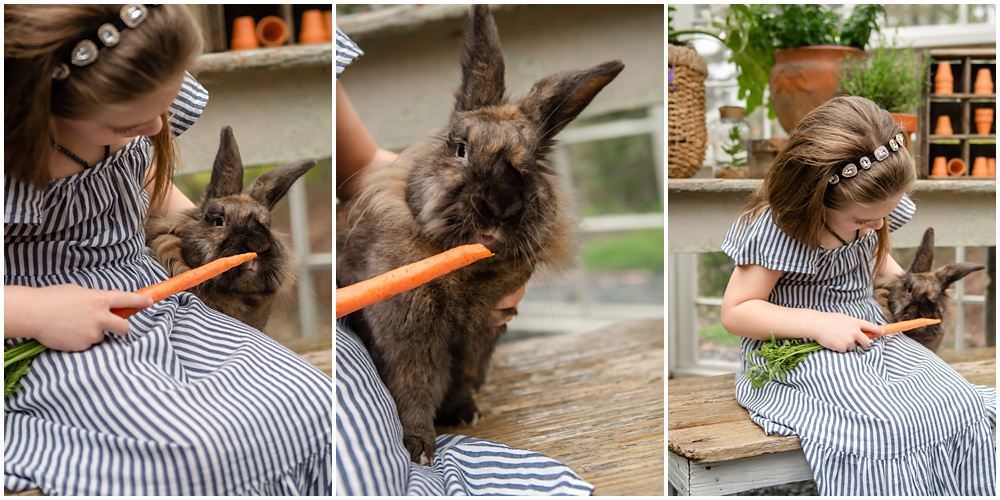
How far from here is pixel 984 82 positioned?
236cm

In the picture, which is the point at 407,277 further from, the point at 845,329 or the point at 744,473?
the point at 845,329

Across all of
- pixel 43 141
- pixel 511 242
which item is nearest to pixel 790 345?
pixel 511 242

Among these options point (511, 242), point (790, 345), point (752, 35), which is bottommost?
point (790, 345)

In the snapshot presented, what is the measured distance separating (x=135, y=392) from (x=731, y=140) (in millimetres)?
1970

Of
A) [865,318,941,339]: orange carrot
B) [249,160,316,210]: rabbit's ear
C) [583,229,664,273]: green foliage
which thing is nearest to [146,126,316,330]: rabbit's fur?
[249,160,316,210]: rabbit's ear

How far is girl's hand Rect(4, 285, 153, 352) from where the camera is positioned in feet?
3.81

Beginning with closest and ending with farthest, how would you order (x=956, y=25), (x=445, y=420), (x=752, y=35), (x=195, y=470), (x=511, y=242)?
1. (x=195, y=470)
2. (x=511, y=242)
3. (x=445, y=420)
4. (x=752, y=35)
5. (x=956, y=25)

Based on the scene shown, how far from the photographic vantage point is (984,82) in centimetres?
236

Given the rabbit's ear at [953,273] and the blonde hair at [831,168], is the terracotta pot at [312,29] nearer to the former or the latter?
the blonde hair at [831,168]

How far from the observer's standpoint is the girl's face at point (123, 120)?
3.69ft

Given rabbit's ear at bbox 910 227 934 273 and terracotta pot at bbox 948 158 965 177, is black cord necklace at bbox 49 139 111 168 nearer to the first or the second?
rabbit's ear at bbox 910 227 934 273

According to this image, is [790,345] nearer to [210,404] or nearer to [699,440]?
[699,440]

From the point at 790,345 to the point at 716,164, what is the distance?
93 centimetres

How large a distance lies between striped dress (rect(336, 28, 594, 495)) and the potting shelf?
70.8 inches
